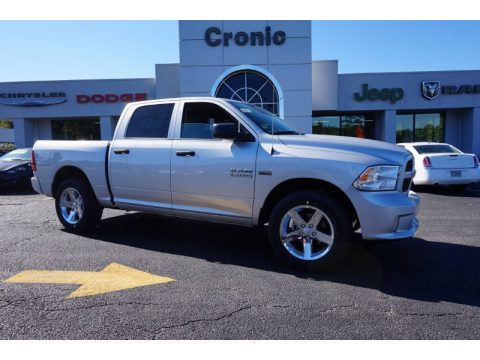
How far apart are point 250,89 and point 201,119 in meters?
13.6

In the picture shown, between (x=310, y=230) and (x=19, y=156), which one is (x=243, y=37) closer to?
(x=19, y=156)

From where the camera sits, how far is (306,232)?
13.1 ft

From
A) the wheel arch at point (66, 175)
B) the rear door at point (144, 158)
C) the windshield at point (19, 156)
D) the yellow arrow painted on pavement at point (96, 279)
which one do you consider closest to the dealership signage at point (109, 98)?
the windshield at point (19, 156)

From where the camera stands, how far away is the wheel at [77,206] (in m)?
5.64

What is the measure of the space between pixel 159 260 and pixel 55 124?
24207mm

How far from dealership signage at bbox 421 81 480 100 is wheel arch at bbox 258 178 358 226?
20.3 m

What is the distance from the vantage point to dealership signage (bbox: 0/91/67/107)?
22.3 meters

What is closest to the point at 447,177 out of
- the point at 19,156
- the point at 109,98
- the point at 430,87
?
the point at 19,156

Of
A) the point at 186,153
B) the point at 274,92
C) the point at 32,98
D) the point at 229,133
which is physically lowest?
the point at 186,153

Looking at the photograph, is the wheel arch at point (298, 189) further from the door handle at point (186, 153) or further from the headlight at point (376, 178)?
the door handle at point (186, 153)

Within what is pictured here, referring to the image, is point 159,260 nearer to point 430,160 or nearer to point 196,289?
point 196,289

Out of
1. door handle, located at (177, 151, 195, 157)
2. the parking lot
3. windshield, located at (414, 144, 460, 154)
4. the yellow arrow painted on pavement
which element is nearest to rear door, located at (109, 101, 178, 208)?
door handle, located at (177, 151, 195, 157)

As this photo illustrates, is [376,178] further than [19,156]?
No

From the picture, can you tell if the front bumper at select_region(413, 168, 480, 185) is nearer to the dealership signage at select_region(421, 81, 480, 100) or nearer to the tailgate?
the tailgate
